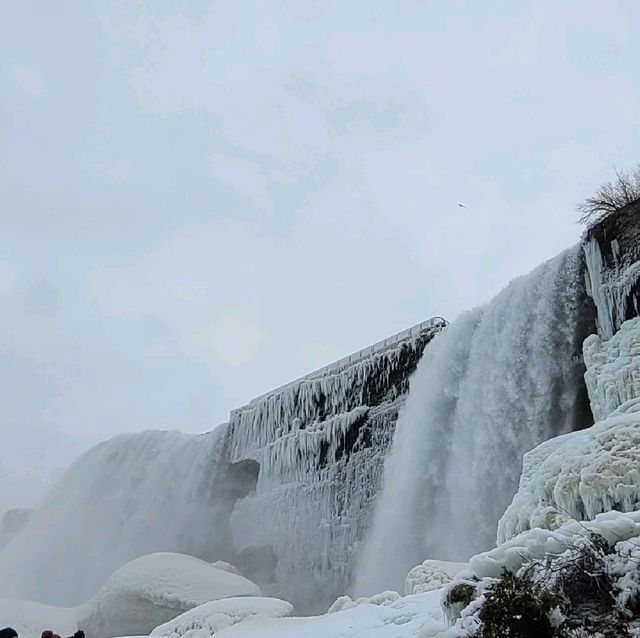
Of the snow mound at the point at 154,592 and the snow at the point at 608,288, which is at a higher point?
the snow at the point at 608,288

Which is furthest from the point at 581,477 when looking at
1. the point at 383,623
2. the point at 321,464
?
the point at 321,464

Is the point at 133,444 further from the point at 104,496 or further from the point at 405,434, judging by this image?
the point at 405,434

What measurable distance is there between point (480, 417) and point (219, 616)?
7.42 metres

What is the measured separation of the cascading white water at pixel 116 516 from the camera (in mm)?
28359

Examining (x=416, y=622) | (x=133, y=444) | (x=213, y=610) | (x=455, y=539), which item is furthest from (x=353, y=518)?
Result: (x=416, y=622)

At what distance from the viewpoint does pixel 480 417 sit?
15773mm

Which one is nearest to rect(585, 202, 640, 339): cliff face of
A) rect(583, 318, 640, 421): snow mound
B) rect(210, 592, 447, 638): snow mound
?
rect(583, 318, 640, 421): snow mound

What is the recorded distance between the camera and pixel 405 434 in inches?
713

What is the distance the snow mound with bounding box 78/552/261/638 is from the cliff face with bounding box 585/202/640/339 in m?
9.65

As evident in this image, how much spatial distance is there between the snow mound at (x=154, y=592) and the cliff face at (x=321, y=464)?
485 centimetres

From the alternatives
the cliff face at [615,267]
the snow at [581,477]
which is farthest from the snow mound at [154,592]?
the snow at [581,477]

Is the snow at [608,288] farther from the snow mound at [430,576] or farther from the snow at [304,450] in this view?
the snow at [304,450]

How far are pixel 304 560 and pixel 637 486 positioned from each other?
17.1 m

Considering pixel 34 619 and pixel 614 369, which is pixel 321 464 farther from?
pixel 614 369
